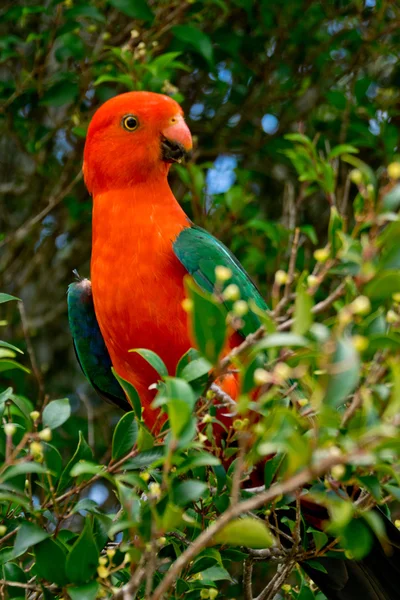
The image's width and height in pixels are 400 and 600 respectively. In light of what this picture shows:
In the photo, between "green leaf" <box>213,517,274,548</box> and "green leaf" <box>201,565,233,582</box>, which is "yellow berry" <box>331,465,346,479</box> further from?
"green leaf" <box>201,565,233,582</box>

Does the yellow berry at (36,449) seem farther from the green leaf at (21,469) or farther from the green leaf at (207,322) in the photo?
the green leaf at (207,322)

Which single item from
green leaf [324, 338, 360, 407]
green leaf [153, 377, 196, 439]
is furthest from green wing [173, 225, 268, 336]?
green leaf [324, 338, 360, 407]

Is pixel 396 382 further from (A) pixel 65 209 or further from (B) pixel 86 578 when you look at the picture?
(A) pixel 65 209

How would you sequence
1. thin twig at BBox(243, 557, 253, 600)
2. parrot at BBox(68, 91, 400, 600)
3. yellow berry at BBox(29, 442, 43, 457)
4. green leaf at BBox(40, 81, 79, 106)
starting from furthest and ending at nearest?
green leaf at BBox(40, 81, 79, 106) < parrot at BBox(68, 91, 400, 600) < thin twig at BBox(243, 557, 253, 600) < yellow berry at BBox(29, 442, 43, 457)

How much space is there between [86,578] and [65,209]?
316 cm

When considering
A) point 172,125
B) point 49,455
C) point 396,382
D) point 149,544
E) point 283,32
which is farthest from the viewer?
point 283,32

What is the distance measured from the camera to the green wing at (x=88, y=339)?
3.16 m

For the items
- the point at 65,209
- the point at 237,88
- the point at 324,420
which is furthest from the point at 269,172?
the point at 324,420

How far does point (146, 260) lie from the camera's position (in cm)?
275

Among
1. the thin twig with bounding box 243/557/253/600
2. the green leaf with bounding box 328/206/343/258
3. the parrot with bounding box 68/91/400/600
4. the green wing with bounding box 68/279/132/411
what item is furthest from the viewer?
the green wing with bounding box 68/279/132/411

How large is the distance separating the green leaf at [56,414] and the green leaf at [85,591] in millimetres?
319

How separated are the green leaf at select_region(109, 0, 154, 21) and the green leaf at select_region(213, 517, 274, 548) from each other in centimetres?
259

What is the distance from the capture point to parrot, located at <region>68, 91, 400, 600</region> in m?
2.71

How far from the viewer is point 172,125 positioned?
2.95 m
